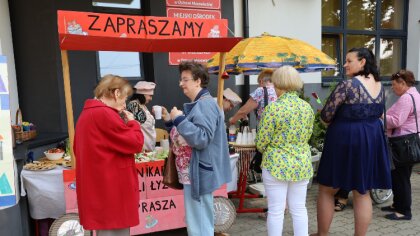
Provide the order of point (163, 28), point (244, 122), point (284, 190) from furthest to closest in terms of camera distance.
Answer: point (244, 122) < point (163, 28) < point (284, 190)

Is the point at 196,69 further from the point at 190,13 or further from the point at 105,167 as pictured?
the point at 190,13

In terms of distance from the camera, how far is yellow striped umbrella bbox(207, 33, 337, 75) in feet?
13.5

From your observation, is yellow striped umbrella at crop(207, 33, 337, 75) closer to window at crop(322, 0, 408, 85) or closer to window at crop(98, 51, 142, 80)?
window at crop(98, 51, 142, 80)

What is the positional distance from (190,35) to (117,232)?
6.32 feet

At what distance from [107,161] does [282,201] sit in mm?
1429

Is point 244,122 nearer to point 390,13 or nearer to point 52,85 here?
point 52,85

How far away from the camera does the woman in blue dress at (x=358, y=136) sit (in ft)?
9.91

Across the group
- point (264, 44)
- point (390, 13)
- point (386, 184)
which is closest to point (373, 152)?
point (386, 184)

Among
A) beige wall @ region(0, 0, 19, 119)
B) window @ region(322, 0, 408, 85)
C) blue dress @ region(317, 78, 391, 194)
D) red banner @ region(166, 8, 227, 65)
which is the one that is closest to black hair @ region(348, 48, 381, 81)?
blue dress @ region(317, 78, 391, 194)

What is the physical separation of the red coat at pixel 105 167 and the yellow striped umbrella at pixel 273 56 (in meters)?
2.03

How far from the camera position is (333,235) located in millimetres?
3670

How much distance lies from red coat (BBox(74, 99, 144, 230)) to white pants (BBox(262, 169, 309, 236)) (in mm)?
1094

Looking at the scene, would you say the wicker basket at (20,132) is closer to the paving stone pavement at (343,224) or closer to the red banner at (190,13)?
the paving stone pavement at (343,224)

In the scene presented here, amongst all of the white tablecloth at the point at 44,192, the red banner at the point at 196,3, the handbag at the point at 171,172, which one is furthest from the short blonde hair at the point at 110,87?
the red banner at the point at 196,3
